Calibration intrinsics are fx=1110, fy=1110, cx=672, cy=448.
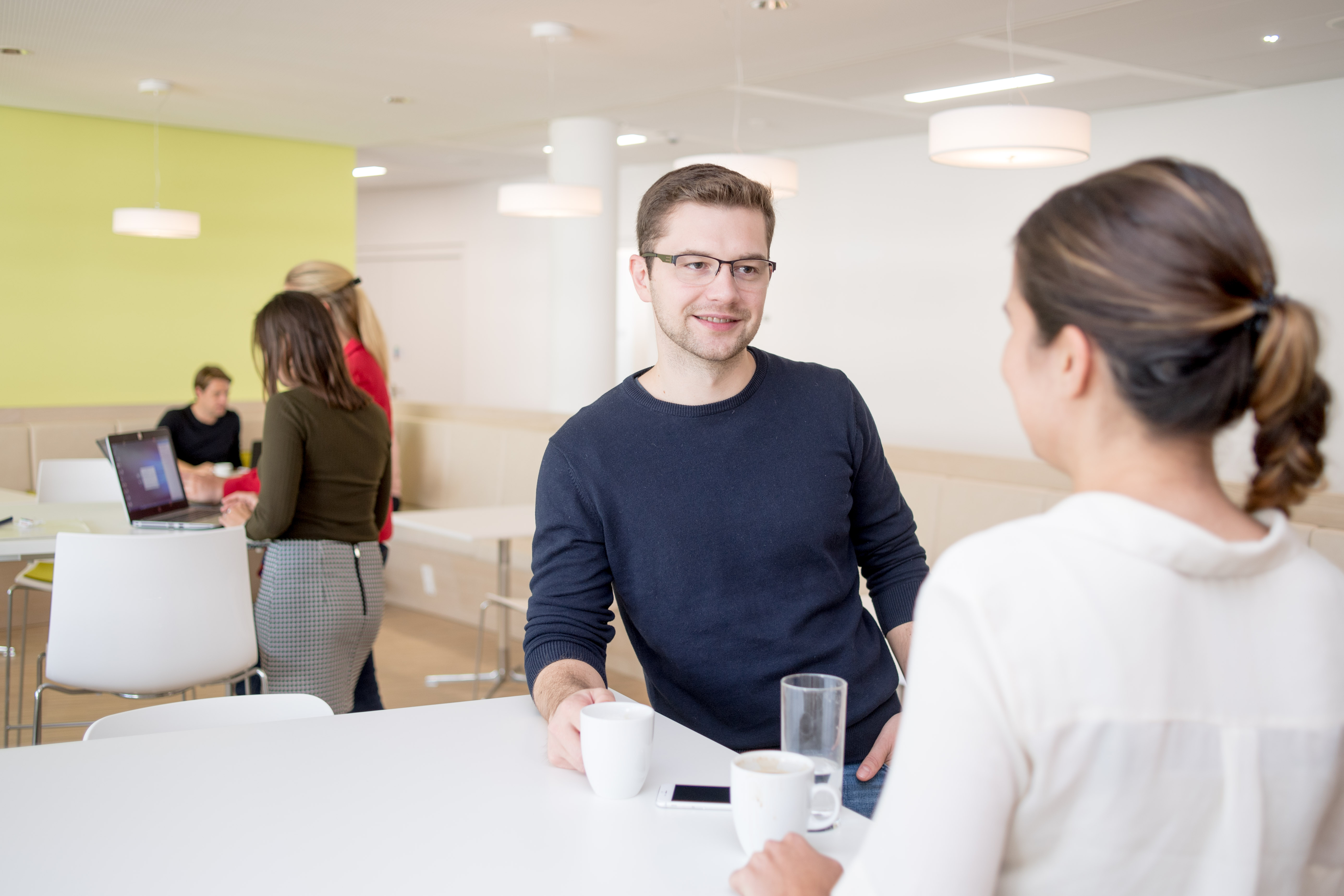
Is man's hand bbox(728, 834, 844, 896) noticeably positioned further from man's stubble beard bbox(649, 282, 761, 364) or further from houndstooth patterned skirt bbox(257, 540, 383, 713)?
houndstooth patterned skirt bbox(257, 540, 383, 713)

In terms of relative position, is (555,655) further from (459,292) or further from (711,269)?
(459,292)

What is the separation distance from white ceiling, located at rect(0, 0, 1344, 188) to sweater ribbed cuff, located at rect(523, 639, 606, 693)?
11.6ft

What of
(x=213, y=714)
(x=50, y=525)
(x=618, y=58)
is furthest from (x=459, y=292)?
(x=213, y=714)

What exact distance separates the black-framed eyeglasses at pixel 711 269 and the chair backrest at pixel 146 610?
5.20ft

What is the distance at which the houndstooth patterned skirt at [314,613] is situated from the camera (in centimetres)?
270

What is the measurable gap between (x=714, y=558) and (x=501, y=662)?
3.27 metres

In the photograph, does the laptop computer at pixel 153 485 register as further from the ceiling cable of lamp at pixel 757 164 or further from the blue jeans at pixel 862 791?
the blue jeans at pixel 862 791

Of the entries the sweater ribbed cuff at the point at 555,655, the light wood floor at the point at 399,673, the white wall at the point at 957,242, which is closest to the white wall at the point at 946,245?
the white wall at the point at 957,242

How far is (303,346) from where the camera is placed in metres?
2.65

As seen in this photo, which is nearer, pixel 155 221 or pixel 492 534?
pixel 492 534

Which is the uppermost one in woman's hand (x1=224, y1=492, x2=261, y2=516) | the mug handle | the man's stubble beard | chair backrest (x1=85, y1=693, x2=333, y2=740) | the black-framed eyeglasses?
the black-framed eyeglasses

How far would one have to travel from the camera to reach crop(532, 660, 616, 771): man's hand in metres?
1.20

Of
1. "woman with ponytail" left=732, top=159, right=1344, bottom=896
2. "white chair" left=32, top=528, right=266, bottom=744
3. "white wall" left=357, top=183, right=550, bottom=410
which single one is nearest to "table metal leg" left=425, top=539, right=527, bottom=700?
"white chair" left=32, top=528, right=266, bottom=744

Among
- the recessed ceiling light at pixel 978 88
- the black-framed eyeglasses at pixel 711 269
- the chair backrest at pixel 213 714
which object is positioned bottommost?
the chair backrest at pixel 213 714
